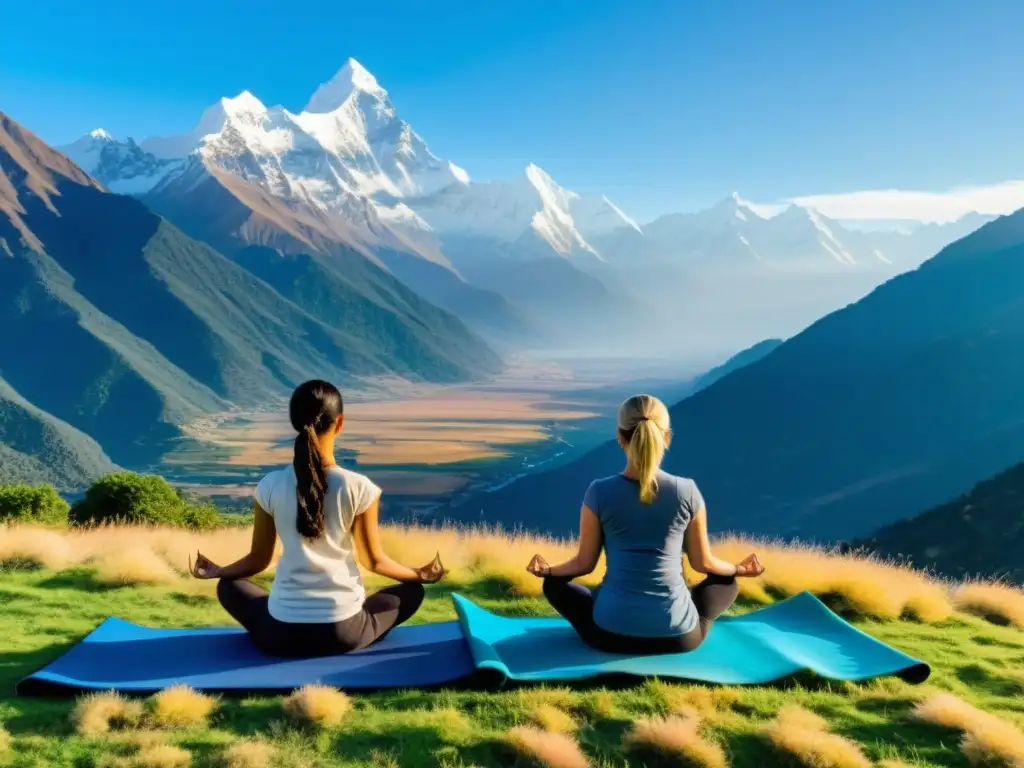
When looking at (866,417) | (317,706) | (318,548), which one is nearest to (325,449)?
(318,548)

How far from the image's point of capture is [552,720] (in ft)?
19.4

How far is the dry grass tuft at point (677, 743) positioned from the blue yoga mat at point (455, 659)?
38.2 inches

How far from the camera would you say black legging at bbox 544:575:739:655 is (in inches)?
278

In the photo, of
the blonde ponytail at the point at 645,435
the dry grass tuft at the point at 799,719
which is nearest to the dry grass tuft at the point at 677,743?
the dry grass tuft at the point at 799,719

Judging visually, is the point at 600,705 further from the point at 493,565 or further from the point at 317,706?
the point at 493,565

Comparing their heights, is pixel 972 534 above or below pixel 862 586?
below

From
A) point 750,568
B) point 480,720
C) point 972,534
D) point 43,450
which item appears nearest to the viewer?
point 480,720

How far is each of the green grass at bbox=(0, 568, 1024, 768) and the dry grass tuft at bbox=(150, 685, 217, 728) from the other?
120 millimetres

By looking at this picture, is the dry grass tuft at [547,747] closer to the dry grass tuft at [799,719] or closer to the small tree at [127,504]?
the dry grass tuft at [799,719]

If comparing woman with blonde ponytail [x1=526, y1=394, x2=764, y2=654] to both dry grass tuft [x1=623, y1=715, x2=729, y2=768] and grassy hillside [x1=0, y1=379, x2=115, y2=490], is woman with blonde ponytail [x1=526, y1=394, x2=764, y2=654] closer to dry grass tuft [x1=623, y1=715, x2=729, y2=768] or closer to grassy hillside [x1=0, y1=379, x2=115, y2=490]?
dry grass tuft [x1=623, y1=715, x2=729, y2=768]

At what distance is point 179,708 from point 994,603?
9837 mm

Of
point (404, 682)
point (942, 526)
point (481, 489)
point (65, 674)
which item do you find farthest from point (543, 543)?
point (481, 489)

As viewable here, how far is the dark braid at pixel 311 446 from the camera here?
6332 millimetres

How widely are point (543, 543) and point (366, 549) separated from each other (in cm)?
736
